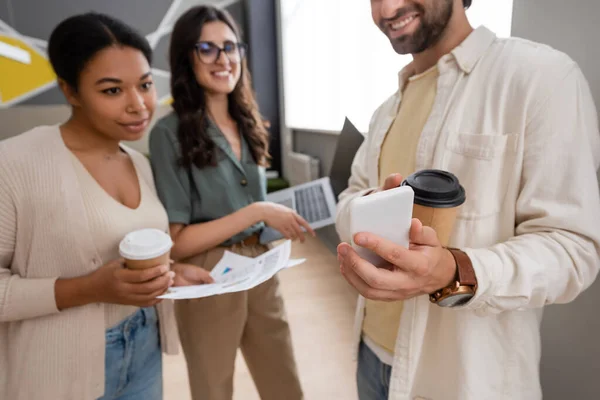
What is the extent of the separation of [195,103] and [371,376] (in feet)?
3.29

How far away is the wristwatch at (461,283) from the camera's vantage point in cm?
56

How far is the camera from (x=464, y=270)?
559mm

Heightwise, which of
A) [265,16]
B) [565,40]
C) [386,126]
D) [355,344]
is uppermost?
[265,16]

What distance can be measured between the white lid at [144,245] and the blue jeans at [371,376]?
0.59 metres

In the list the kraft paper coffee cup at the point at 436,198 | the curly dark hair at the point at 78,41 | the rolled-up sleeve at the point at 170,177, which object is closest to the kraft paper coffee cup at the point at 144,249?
the rolled-up sleeve at the point at 170,177

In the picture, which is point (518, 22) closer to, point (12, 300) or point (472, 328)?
point (472, 328)

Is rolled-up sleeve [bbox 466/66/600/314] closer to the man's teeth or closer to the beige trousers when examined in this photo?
the man's teeth

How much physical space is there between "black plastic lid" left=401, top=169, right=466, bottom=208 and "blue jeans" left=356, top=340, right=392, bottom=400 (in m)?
0.53

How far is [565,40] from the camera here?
0.77m

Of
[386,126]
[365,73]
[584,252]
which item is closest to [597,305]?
[584,252]

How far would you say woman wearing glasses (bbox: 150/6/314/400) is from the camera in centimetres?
112

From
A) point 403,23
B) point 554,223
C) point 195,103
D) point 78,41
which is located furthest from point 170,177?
point 554,223

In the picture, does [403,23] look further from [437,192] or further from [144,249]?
[144,249]

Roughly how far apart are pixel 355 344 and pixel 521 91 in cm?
74
